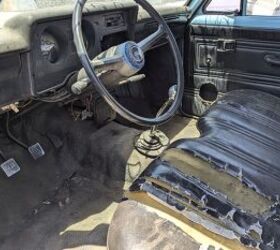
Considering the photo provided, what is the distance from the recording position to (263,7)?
2527mm

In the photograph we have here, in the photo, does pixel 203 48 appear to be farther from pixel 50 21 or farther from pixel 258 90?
pixel 50 21

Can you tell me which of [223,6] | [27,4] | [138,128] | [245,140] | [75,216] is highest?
[27,4]

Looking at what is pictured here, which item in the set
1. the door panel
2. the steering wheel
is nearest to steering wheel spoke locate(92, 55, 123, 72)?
the steering wheel

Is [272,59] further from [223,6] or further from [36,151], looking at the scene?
[36,151]

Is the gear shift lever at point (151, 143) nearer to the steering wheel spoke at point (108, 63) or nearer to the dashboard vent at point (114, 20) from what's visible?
the dashboard vent at point (114, 20)

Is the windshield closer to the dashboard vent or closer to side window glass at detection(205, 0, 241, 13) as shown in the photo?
the dashboard vent

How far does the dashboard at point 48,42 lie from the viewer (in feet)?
5.65

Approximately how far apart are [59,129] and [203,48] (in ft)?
3.34

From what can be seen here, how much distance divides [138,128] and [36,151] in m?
0.66

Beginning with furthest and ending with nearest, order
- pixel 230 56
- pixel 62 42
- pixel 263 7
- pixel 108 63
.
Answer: pixel 230 56, pixel 263 7, pixel 62 42, pixel 108 63

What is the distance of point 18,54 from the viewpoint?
1.73m

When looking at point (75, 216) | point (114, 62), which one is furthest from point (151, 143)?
point (114, 62)

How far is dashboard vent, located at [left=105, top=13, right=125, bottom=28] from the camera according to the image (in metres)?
2.22

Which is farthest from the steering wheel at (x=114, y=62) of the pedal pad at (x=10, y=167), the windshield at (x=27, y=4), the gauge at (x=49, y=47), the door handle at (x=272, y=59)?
the pedal pad at (x=10, y=167)
